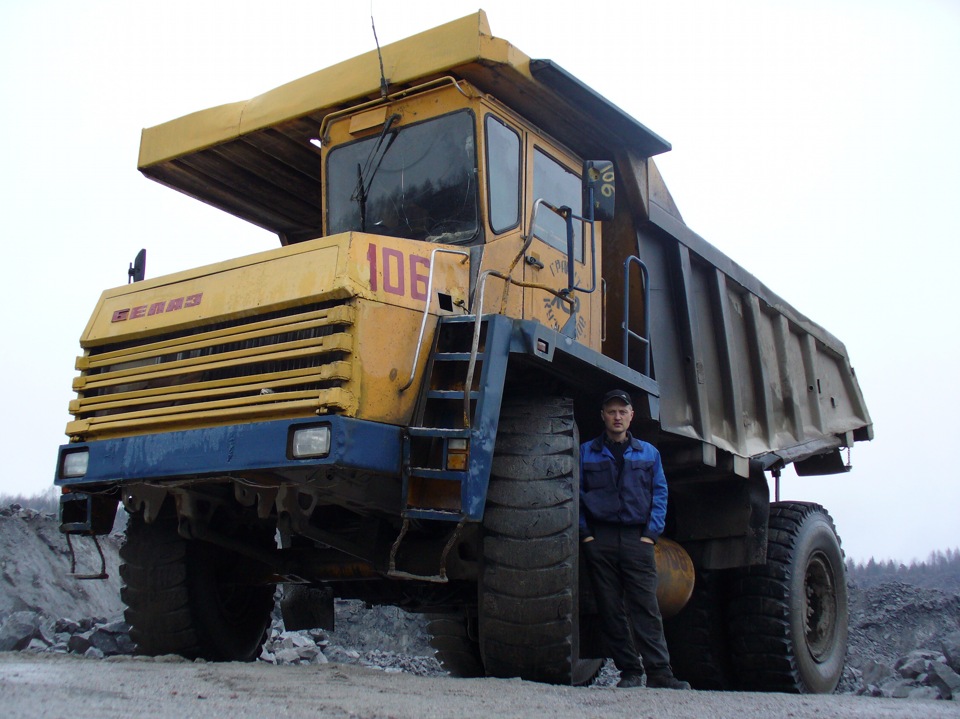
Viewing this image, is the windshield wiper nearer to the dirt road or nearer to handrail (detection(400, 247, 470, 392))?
handrail (detection(400, 247, 470, 392))

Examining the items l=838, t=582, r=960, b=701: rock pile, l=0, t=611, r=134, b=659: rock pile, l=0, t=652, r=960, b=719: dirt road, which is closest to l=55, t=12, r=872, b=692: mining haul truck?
l=0, t=652, r=960, b=719: dirt road

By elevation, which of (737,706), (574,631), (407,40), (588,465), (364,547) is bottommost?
(737,706)

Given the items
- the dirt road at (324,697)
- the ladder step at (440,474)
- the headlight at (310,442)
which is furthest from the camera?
the ladder step at (440,474)

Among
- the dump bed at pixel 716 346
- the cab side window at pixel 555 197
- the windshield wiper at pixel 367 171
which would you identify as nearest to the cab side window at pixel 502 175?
the cab side window at pixel 555 197

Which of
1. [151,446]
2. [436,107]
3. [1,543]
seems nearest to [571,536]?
[151,446]

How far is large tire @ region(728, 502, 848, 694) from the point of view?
6.56 meters

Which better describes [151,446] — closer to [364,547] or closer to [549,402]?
[364,547]

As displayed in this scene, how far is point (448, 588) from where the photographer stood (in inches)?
201

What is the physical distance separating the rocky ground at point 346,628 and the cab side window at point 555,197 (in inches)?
155

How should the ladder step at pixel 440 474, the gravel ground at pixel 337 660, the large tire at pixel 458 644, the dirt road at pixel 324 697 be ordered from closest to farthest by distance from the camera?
the dirt road at pixel 324 697
the gravel ground at pixel 337 660
the ladder step at pixel 440 474
the large tire at pixel 458 644

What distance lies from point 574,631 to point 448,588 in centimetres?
88

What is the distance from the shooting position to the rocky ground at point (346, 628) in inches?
291

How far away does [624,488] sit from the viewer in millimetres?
5070

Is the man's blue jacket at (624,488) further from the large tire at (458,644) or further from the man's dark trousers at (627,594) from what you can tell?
the large tire at (458,644)
